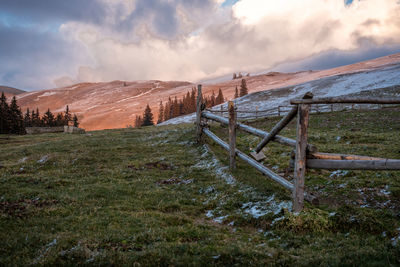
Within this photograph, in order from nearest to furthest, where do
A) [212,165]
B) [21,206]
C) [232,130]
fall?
1. [21,206]
2. [232,130]
3. [212,165]

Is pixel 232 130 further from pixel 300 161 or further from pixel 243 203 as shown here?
pixel 300 161

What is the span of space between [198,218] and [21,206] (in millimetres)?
4779

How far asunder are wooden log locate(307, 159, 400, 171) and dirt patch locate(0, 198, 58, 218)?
23.2ft

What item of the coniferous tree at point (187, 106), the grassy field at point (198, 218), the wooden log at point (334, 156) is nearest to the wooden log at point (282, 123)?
the wooden log at point (334, 156)

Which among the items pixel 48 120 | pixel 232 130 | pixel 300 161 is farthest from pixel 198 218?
pixel 48 120

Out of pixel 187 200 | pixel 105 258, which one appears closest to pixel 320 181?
pixel 187 200

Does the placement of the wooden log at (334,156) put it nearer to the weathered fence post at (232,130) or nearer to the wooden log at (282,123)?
the wooden log at (282,123)

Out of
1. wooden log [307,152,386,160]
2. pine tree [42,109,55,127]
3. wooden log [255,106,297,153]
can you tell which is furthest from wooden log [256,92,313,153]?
pine tree [42,109,55,127]

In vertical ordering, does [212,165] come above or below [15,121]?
below

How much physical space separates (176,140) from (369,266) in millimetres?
15802

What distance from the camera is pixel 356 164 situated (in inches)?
197

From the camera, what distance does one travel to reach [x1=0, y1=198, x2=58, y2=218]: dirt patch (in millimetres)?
5770

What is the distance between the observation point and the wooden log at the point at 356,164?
4.68m

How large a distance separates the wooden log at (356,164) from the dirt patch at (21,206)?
23.2ft
